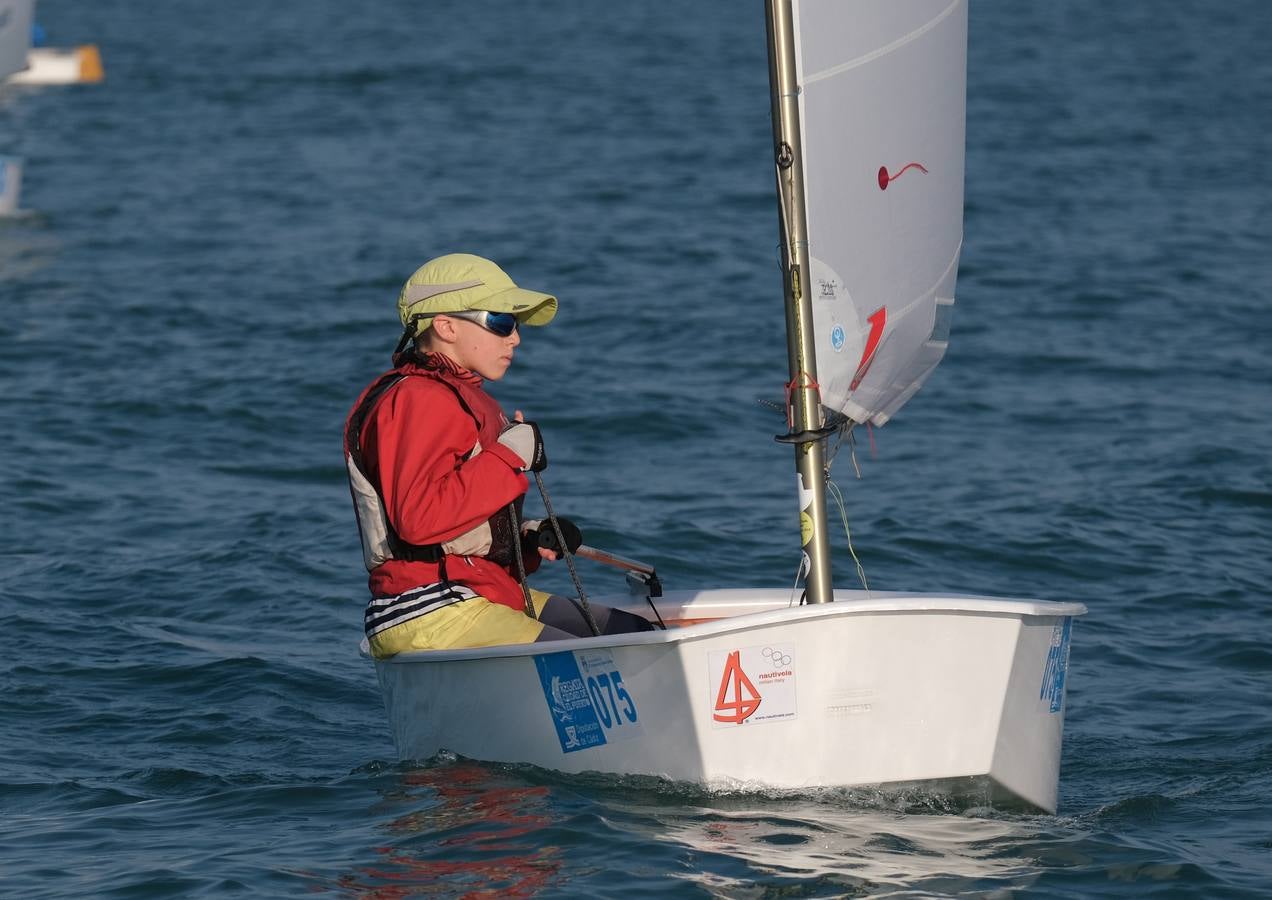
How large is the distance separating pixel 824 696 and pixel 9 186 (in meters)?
13.4

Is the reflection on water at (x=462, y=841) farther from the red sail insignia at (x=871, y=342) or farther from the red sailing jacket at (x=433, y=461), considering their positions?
the red sail insignia at (x=871, y=342)

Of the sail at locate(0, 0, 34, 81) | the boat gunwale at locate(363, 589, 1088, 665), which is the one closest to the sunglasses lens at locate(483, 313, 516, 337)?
the boat gunwale at locate(363, 589, 1088, 665)

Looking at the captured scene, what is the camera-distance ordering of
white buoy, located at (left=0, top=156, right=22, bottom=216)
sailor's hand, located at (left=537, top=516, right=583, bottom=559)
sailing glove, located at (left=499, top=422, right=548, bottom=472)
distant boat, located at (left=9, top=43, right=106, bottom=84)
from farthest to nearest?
1. distant boat, located at (left=9, top=43, right=106, bottom=84)
2. white buoy, located at (left=0, top=156, right=22, bottom=216)
3. sailor's hand, located at (left=537, top=516, right=583, bottom=559)
4. sailing glove, located at (left=499, top=422, right=548, bottom=472)

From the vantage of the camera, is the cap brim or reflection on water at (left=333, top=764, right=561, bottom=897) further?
the cap brim

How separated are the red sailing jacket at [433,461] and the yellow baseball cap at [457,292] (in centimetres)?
15

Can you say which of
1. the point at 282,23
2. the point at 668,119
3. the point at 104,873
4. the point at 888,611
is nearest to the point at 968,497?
the point at 888,611

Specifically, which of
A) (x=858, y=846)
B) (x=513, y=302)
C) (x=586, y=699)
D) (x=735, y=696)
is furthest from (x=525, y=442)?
(x=858, y=846)

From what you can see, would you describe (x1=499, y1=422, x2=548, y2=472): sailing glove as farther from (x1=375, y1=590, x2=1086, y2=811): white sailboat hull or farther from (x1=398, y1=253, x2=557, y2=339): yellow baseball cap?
(x1=375, y1=590, x2=1086, y2=811): white sailboat hull

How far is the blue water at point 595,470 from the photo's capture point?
14.1 ft

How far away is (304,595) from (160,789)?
6.65ft

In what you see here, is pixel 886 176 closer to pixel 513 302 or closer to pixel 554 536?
pixel 513 302

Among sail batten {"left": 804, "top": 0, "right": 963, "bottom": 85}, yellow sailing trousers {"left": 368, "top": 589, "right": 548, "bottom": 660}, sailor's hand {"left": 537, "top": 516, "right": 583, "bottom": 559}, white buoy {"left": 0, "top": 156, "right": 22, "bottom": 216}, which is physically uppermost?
white buoy {"left": 0, "top": 156, "right": 22, "bottom": 216}

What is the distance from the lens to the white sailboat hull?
4.10 metres

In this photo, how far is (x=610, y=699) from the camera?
430 centimetres
